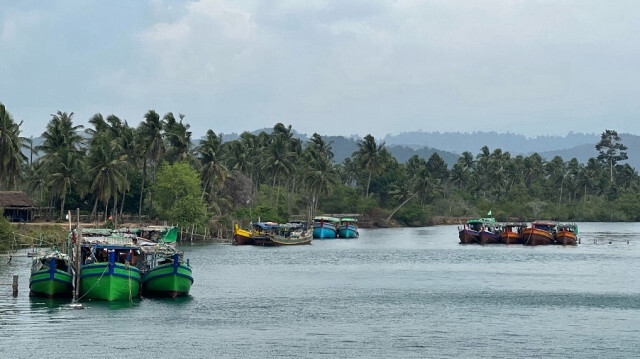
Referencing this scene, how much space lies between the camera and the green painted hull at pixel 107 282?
173ft

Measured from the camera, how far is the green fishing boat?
52875 millimetres

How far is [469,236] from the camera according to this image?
126000 mm

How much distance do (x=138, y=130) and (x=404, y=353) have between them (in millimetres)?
84173

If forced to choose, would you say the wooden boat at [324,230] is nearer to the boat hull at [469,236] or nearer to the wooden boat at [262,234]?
the boat hull at [469,236]

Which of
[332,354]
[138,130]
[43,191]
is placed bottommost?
[332,354]

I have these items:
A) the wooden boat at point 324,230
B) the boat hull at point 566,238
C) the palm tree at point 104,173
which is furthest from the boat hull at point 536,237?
the palm tree at point 104,173

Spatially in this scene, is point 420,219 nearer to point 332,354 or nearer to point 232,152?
point 232,152

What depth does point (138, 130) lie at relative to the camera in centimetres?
11956

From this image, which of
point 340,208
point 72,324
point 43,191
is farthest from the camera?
point 340,208

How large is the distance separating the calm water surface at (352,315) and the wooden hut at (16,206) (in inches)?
1211

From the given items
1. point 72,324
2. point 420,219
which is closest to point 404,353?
point 72,324

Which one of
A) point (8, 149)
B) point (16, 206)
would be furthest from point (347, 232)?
point (8, 149)

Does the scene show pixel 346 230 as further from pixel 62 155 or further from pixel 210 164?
pixel 62 155

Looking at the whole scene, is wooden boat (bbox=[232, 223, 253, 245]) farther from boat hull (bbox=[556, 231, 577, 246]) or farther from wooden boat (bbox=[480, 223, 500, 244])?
boat hull (bbox=[556, 231, 577, 246])
